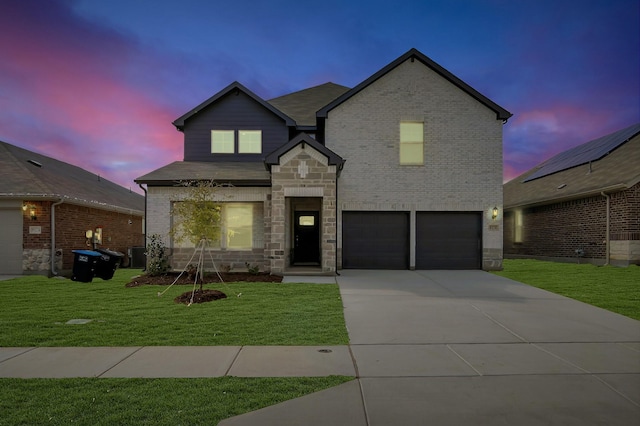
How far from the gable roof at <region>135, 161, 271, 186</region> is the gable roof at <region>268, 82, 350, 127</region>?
3.25 metres

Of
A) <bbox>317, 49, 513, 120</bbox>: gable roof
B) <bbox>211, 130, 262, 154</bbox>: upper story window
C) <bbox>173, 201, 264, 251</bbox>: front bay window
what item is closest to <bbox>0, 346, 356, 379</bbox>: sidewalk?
<bbox>173, 201, 264, 251</bbox>: front bay window

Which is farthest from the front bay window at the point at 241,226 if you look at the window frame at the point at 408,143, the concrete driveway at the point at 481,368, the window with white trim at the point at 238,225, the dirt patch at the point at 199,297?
the concrete driveway at the point at 481,368

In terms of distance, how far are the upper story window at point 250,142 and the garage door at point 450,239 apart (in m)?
7.49

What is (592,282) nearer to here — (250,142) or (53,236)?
(250,142)

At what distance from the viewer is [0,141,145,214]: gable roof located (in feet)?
45.8

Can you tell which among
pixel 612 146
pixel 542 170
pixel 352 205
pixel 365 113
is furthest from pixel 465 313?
pixel 542 170

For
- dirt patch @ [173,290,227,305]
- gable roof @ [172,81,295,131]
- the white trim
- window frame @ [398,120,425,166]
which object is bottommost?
dirt patch @ [173,290,227,305]

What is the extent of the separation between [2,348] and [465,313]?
803cm

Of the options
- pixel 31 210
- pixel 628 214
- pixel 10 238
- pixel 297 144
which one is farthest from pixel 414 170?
pixel 10 238

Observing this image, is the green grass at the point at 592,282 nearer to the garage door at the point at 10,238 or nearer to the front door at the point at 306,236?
the front door at the point at 306,236

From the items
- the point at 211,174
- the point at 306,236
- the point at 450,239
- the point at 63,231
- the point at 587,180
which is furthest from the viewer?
the point at 587,180

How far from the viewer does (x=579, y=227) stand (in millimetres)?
17562

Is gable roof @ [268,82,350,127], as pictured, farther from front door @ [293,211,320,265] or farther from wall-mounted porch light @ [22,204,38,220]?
wall-mounted porch light @ [22,204,38,220]

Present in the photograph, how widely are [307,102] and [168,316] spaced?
14233 millimetres
